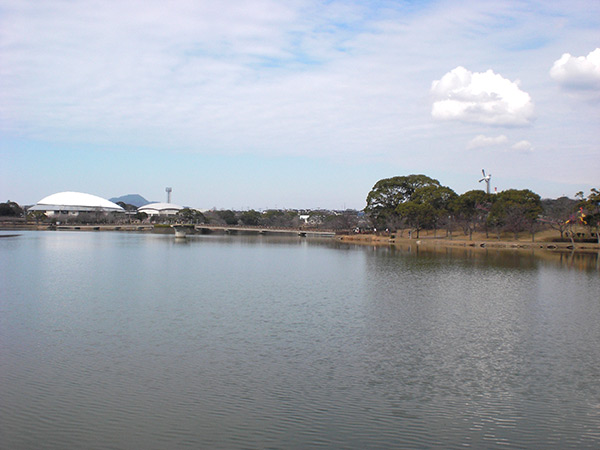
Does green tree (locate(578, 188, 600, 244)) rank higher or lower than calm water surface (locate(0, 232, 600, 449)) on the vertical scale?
higher

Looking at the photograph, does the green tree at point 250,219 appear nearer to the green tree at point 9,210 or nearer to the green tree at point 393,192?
the green tree at point 9,210

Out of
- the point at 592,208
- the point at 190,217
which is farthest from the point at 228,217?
the point at 592,208

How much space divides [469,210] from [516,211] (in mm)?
11881

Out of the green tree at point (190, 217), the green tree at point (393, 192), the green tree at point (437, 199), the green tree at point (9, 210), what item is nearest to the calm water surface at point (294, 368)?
the green tree at point (437, 199)

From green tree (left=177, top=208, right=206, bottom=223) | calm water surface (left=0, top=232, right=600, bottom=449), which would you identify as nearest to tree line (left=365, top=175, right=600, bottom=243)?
calm water surface (left=0, top=232, right=600, bottom=449)

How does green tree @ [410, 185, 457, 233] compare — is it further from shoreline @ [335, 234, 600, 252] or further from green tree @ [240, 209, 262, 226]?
green tree @ [240, 209, 262, 226]

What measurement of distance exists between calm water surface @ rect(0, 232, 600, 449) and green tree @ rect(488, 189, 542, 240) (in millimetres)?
51964

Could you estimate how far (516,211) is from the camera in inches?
3098

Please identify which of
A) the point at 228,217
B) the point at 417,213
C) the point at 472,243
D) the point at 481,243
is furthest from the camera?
the point at 228,217

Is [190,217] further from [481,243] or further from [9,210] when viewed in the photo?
[481,243]

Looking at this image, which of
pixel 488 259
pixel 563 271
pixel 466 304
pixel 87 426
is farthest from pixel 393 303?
pixel 488 259

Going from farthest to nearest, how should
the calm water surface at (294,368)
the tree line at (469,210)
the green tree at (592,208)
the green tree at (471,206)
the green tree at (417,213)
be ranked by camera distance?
the green tree at (471,206), the green tree at (417,213), the tree line at (469,210), the green tree at (592,208), the calm water surface at (294,368)

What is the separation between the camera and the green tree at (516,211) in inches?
3061

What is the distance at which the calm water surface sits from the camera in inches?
408
